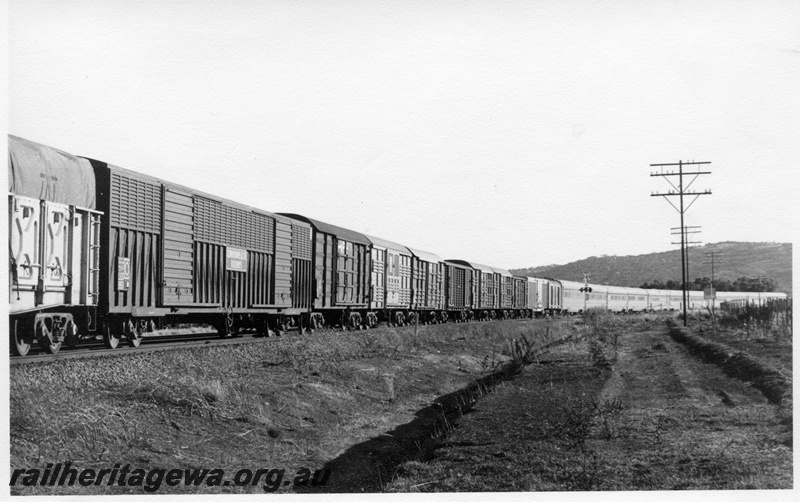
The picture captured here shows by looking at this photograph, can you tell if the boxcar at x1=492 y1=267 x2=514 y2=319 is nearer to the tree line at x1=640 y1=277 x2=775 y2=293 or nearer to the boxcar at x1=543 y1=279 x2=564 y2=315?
the boxcar at x1=543 y1=279 x2=564 y2=315

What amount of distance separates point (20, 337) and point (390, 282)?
20.8 m

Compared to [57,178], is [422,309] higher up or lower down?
lower down

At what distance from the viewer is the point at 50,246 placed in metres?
10.3

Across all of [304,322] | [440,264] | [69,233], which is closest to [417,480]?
[69,233]

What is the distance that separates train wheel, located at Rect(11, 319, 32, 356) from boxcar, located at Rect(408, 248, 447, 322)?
23890 millimetres

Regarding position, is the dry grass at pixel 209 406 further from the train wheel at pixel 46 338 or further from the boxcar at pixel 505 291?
the boxcar at pixel 505 291

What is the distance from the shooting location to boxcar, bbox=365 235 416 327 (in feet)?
93.3

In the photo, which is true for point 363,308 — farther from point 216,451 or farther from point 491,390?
point 216,451

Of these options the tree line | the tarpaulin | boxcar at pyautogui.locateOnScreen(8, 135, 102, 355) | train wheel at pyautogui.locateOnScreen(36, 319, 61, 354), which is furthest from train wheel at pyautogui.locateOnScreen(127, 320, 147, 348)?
the tree line

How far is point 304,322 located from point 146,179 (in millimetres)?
10018

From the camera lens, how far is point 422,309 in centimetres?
3534

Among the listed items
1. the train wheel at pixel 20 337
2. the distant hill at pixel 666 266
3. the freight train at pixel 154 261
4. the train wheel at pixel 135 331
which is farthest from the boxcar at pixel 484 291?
the distant hill at pixel 666 266

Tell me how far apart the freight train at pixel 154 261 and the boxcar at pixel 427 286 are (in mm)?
4896

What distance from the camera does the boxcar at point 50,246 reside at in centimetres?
941
